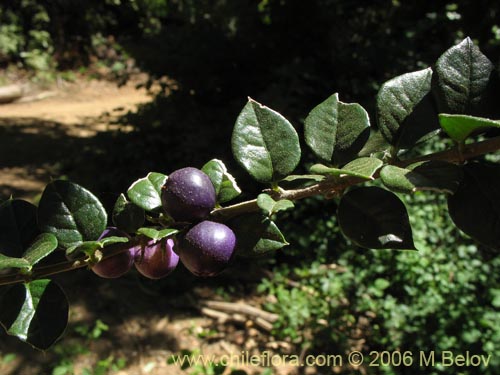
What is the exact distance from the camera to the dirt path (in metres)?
5.45

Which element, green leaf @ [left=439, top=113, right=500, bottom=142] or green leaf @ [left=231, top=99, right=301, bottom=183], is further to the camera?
green leaf @ [left=231, top=99, right=301, bottom=183]

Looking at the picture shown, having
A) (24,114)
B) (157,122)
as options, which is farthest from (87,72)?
(157,122)

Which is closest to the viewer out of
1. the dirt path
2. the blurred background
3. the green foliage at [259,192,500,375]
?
the green foliage at [259,192,500,375]

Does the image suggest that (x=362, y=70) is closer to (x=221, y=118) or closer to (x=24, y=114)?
(x=221, y=118)

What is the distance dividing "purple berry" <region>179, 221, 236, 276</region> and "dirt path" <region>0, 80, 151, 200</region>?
4754 mm

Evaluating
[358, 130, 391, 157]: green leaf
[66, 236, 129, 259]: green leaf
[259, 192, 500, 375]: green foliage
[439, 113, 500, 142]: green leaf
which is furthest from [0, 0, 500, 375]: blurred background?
[66, 236, 129, 259]: green leaf

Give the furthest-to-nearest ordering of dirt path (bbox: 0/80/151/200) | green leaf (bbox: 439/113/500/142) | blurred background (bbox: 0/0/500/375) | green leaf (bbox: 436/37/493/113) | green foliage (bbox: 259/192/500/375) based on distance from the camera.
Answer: dirt path (bbox: 0/80/151/200) < blurred background (bbox: 0/0/500/375) < green foliage (bbox: 259/192/500/375) < green leaf (bbox: 436/37/493/113) < green leaf (bbox: 439/113/500/142)

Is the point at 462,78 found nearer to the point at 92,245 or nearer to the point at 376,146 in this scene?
the point at 376,146

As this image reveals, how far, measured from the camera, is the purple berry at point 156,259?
0.56 metres

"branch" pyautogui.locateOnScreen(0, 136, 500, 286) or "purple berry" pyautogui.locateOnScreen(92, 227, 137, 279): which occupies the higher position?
"branch" pyautogui.locateOnScreen(0, 136, 500, 286)

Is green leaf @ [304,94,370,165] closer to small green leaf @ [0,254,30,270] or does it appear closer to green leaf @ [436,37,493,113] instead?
green leaf @ [436,37,493,113]

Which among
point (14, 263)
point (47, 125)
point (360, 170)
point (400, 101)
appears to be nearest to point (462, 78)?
point (400, 101)

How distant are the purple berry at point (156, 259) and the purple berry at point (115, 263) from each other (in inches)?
0.5

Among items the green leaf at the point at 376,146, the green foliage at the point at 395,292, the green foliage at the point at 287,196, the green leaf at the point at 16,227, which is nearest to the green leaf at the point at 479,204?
the green foliage at the point at 287,196
